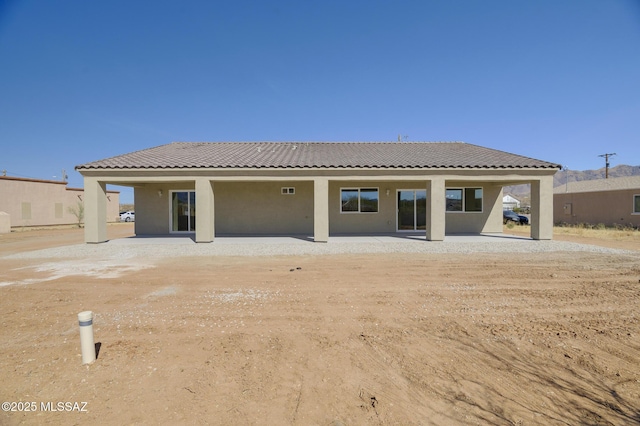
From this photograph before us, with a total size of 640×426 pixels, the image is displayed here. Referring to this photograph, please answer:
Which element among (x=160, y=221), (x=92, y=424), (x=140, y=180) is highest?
(x=140, y=180)

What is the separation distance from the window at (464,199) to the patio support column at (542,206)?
2.72 metres

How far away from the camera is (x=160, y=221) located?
15.6m

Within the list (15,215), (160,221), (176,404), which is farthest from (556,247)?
(15,215)

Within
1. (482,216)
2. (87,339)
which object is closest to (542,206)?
(482,216)

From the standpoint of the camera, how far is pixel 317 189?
12844 mm

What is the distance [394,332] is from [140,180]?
477 inches

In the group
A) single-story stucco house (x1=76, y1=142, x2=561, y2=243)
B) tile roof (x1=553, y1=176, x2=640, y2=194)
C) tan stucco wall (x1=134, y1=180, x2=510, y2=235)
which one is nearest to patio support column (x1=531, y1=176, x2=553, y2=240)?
single-story stucco house (x1=76, y1=142, x2=561, y2=243)

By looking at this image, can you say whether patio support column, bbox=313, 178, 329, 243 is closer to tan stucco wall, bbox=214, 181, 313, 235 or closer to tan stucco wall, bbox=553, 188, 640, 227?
tan stucco wall, bbox=214, 181, 313, 235

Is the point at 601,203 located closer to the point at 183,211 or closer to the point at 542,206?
the point at 542,206

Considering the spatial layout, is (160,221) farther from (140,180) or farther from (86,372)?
(86,372)

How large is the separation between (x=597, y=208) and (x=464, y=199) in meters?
17.3

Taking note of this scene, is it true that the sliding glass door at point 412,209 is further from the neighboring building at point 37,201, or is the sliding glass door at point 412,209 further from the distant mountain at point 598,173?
the distant mountain at point 598,173

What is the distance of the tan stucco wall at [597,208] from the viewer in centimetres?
2248

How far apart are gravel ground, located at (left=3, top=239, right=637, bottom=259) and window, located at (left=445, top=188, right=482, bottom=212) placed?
11.5 ft
